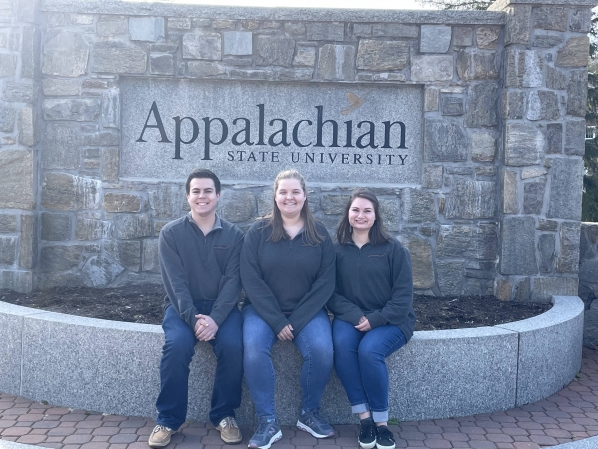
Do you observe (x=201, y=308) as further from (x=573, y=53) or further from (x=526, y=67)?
(x=573, y=53)

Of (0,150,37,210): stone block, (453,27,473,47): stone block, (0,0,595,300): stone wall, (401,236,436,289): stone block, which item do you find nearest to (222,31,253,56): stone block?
(0,0,595,300): stone wall

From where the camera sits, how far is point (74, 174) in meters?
5.52

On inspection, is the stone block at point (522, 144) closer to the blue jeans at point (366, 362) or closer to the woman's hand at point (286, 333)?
the blue jeans at point (366, 362)

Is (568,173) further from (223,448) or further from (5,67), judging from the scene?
(5,67)

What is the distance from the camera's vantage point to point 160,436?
347 cm

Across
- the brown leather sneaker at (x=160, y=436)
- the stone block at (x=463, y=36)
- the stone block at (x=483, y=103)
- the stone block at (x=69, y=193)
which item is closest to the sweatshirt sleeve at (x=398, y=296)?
the brown leather sneaker at (x=160, y=436)

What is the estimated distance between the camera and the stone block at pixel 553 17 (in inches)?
210

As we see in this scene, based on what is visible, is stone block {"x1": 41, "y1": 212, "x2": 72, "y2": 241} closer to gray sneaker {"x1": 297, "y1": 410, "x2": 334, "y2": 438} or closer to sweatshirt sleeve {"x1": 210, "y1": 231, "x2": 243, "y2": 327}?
sweatshirt sleeve {"x1": 210, "y1": 231, "x2": 243, "y2": 327}

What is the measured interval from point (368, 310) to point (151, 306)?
181 cm

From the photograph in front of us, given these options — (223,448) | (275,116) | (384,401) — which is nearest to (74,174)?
(275,116)

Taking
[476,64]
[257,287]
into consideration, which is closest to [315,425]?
[257,287]

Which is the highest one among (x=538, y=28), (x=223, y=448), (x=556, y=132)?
(x=538, y=28)

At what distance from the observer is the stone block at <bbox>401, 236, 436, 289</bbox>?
557 centimetres

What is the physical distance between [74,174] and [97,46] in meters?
1.04
